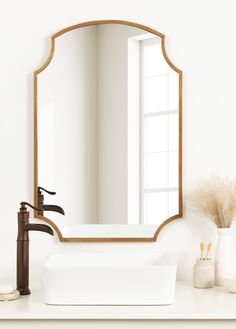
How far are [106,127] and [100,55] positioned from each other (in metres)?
0.32

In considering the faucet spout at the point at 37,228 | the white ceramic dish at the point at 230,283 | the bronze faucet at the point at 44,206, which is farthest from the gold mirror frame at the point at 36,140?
the white ceramic dish at the point at 230,283

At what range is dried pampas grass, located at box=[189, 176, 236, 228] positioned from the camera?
2.14 meters

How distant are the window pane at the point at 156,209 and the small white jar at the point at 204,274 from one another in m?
0.26

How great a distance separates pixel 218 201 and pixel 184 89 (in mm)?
508

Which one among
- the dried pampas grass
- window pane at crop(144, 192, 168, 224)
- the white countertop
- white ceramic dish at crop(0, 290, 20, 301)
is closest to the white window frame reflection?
window pane at crop(144, 192, 168, 224)

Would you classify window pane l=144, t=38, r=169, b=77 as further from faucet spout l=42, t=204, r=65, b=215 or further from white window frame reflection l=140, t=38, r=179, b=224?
faucet spout l=42, t=204, r=65, b=215

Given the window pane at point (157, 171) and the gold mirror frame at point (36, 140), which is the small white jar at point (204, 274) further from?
the window pane at point (157, 171)

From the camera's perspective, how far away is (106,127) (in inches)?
91.1

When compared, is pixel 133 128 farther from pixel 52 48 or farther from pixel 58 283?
pixel 58 283

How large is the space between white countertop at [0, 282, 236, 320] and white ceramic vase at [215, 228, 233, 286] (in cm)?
23

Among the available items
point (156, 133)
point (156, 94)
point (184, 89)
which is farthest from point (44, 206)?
point (184, 89)

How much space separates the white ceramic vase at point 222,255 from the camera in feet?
7.06

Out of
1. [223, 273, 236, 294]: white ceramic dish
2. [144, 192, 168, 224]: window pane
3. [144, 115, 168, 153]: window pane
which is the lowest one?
[223, 273, 236, 294]: white ceramic dish

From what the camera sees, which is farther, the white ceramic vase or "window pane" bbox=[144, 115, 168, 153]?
"window pane" bbox=[144, 115, 168, 153]
